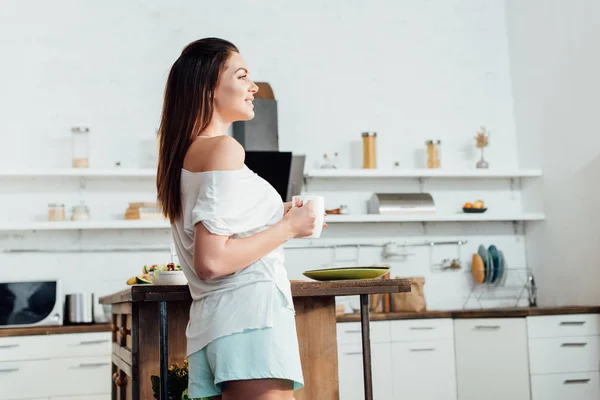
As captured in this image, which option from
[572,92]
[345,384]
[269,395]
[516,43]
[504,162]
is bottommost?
[345,384]

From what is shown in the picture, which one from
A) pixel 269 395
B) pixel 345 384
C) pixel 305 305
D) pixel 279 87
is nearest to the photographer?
pixel 269 395

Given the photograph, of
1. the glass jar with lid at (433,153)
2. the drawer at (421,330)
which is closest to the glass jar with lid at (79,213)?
the drawer at (421,330)

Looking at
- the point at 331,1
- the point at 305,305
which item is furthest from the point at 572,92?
the point at 305,305

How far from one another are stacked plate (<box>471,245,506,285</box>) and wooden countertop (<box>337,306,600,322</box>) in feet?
2.25

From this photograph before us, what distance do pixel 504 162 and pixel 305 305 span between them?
12.3 ft

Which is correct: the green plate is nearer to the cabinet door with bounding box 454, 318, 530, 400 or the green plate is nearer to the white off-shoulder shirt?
the white off-shoulder shirt

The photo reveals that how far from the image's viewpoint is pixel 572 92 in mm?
5172

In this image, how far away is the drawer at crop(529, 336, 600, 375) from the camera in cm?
460

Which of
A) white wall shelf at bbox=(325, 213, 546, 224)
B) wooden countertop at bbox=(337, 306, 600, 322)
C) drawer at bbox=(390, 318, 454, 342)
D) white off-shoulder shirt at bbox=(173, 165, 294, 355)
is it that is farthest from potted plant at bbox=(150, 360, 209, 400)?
white wall shelf at bbox=(325, 213, 546, 224)

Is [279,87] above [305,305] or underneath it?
above

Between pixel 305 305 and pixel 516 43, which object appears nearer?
pixel 305 305

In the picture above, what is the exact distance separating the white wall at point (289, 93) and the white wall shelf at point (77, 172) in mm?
196

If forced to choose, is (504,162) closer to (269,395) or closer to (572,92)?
(572,92)

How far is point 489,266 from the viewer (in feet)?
18.0
